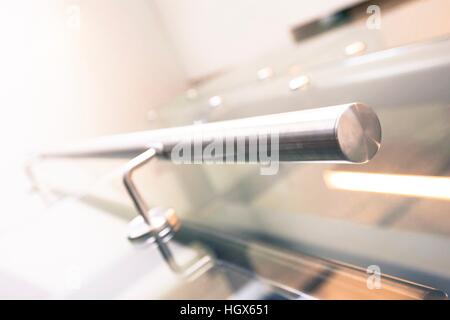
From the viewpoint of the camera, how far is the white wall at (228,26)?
1348 mm

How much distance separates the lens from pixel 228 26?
1.57m

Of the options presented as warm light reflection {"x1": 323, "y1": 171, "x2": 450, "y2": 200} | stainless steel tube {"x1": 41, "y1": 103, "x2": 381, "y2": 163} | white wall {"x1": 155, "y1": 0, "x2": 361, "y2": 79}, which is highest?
white wall {"x1": 155, "y1": 0, "x2": 361, "y2": 79}

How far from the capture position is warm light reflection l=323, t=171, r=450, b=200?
1.20ft

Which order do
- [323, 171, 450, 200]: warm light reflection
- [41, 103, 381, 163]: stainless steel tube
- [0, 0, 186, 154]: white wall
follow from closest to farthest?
[41, 103, 381, 163]: stainless steel tube
[323, 171, 450, 200]: warm light reflection
[0, 0, 186, 154]: white wall

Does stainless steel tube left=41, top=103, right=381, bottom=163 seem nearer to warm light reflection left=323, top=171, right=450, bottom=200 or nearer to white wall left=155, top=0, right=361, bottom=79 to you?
warm light reflection left=323, top=171, right=450, bottom=200

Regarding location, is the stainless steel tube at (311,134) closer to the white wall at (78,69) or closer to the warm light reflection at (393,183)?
the warm light reflection at (393,183)

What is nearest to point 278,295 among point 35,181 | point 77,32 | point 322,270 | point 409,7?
point 322,270

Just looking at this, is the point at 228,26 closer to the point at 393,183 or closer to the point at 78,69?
the point at 78,69

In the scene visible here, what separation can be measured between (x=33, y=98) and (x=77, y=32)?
0.33m

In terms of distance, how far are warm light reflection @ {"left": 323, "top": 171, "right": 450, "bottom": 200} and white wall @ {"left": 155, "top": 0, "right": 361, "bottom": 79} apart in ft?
2.94

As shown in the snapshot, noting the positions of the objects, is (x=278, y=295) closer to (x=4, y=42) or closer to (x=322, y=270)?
(x=322, y=270)

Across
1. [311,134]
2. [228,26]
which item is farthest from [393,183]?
[228,26]

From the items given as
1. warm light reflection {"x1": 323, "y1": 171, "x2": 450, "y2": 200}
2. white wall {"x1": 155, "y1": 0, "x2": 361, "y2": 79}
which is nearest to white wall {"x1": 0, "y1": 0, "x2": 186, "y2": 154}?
white wall {"x1": 155, "y1": 0, "x2": 361, "y2": 79}

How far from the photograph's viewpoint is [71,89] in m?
1.47
